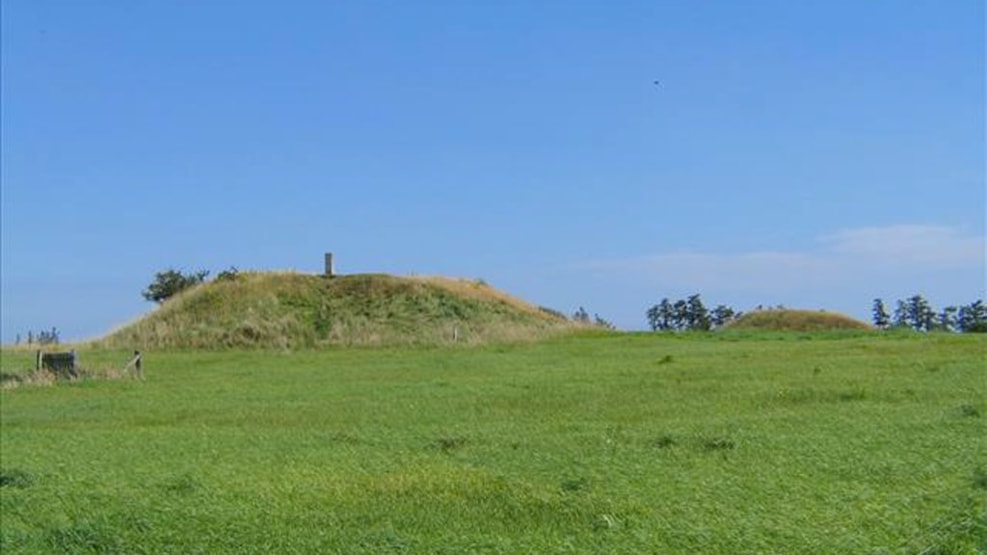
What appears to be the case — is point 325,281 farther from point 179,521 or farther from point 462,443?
point 179,521

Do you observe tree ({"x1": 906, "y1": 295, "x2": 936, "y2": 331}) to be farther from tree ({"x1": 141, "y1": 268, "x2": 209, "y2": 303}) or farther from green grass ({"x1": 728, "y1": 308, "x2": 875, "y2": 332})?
tree ({"x1": 141, "y1": 268, "x2": 209, "y2": 303})

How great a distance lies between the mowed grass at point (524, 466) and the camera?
23.2ft

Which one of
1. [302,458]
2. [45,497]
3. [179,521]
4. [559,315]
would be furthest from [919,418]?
[559,315]

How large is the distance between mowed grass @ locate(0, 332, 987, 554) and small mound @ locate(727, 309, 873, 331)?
89.3ft

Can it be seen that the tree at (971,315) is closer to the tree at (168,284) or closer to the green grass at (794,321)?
the green grass at (794,321)

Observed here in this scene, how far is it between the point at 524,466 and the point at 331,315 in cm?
3497

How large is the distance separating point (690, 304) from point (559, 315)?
25.5 ft

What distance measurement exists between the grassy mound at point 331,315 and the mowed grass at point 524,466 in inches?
818

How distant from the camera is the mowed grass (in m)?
7.09

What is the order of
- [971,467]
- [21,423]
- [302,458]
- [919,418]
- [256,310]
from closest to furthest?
[971,467] < [302,458] < [919,418] < [21,423] < [256,310]

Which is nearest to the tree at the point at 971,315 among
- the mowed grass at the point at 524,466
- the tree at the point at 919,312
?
the tree at the point at 919,312

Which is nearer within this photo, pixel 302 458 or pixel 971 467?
pixel 971 467

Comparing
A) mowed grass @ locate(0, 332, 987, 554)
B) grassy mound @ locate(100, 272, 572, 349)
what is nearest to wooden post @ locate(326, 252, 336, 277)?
grassy mound @ locate(100, 272, 572, 349)

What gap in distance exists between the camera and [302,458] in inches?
430
